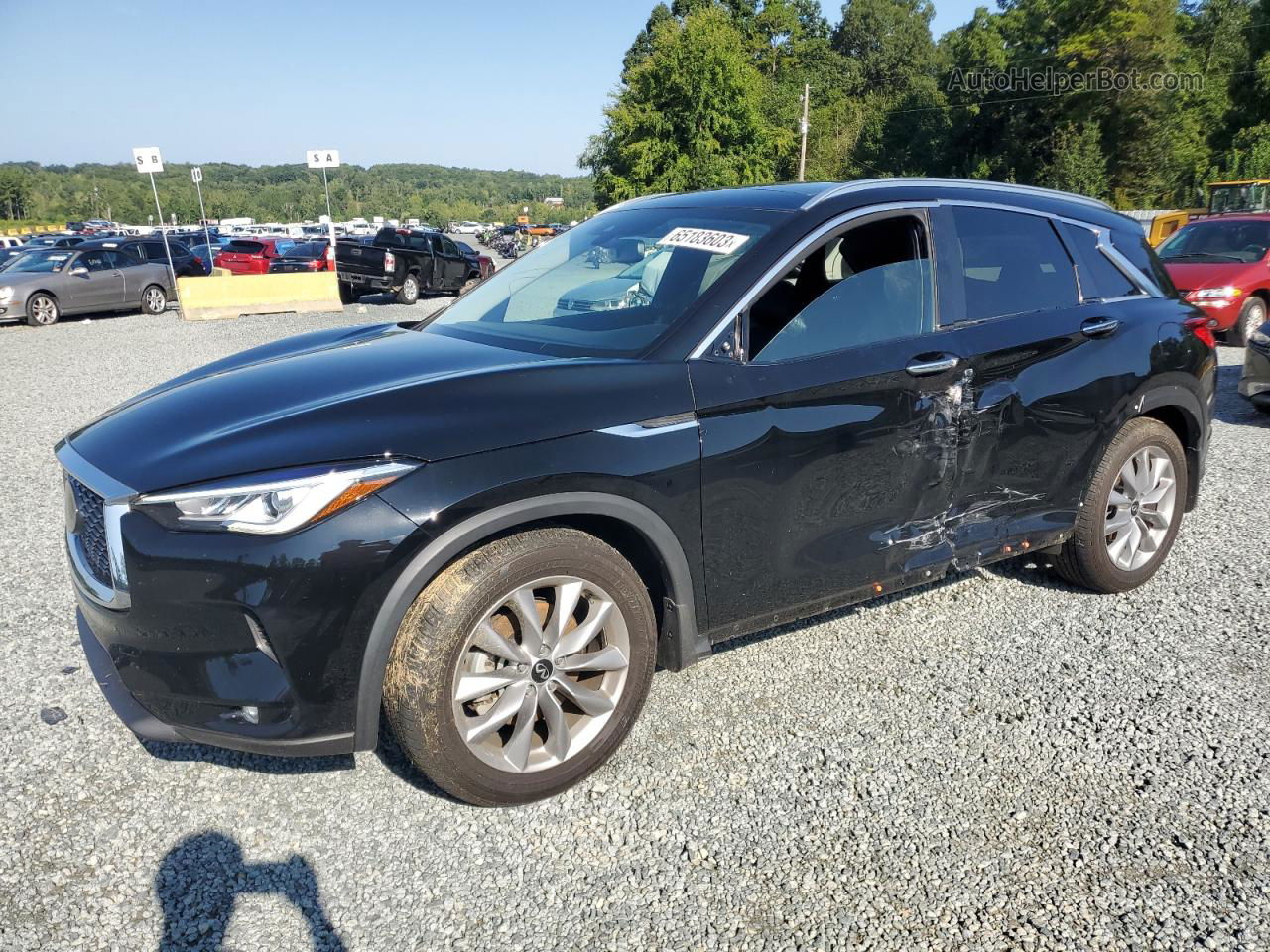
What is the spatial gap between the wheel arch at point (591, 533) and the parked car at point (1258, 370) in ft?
23.9

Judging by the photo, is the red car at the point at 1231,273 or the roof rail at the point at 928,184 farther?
the red car at the point at 1231,273

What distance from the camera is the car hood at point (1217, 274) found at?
11.4 metres

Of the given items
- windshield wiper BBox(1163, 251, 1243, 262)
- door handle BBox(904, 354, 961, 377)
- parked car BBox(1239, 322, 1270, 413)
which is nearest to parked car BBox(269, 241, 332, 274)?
windshield wiper BBox(1163, 251, 1243, 262)

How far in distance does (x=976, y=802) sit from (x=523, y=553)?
5.28 ft

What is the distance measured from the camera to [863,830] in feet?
8.77

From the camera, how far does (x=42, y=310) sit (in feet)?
56.5

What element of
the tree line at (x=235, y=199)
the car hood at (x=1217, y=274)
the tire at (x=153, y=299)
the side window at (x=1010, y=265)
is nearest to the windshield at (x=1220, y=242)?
the car hood at (x=1217, y=274)

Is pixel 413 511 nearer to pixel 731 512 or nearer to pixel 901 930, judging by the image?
pixel 731 512

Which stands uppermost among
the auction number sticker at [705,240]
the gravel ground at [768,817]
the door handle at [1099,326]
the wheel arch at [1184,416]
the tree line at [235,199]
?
the tree line at [235,199]

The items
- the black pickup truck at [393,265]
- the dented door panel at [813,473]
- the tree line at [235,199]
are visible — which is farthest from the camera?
the tree line at [235,199]

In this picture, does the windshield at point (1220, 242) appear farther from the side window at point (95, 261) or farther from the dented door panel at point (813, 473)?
the side window at point (95, 261)

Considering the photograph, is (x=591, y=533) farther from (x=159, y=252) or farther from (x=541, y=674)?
(x=159, y=252)

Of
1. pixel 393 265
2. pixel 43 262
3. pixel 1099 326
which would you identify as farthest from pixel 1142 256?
pixel 43 262

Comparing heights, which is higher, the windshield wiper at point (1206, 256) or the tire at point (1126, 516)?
the windshield wiper at point (1206, 256)
